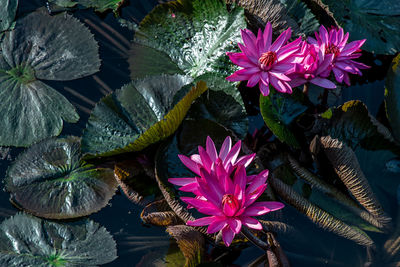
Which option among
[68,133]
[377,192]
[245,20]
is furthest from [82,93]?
[377,192]

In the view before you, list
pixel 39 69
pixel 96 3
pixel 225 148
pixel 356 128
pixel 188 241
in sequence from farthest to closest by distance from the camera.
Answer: pixel 96 3 → pixel 39 69 → pixel 356 128 → pixel 188 241 → pixel 225 148

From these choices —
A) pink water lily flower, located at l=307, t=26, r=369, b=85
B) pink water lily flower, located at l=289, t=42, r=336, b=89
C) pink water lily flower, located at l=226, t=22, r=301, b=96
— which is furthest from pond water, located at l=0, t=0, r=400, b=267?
pink water lily flower, located at l=226, t=22, r=301, b=96

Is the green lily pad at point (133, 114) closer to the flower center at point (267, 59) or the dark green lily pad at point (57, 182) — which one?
the dark green lily pad at point (57, 182)

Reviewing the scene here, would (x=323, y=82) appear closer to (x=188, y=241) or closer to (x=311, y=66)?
(x=311, y=66)

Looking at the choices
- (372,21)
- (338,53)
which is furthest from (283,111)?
(372,21)

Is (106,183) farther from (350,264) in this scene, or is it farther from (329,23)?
(329,23)
